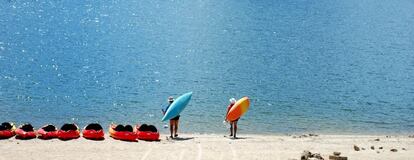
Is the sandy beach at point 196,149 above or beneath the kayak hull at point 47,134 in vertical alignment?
beneath

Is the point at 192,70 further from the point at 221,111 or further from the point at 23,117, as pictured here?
the point at 23,117

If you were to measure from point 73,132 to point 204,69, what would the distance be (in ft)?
88.4

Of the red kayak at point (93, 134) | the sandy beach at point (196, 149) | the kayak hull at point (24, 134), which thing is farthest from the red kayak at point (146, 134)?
the kayak hull at point (24, 134)


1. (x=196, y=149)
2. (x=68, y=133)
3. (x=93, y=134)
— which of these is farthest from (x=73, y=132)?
(x=196, y=149)

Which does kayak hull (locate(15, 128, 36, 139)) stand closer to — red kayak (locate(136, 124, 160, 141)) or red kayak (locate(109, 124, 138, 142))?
red kayak (locate(109, 124, 138, 142))

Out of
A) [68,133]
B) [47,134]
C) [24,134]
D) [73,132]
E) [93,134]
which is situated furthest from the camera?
[93,134]

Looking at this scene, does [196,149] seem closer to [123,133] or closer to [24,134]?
[123,133]

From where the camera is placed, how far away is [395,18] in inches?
4439

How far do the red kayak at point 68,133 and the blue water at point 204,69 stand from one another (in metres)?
7.40

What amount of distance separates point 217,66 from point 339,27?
1839 inches

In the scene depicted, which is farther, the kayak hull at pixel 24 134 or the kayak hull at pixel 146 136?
Answer: the kayak hull at pixel 146 136

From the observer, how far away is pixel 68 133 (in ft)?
80.5

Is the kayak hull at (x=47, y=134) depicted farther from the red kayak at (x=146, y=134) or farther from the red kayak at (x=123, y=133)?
the red kayak at (x=146, y=134)

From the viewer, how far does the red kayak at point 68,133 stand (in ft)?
80.1
